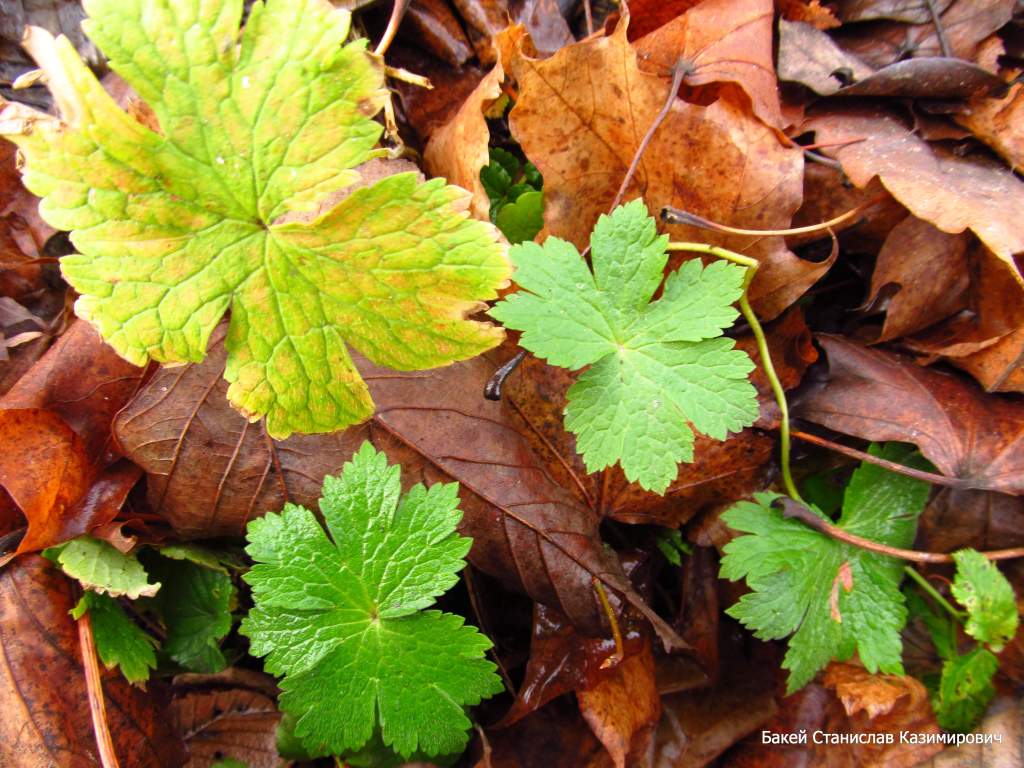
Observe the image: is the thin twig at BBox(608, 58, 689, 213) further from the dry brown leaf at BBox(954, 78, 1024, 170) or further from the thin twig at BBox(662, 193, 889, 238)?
the dry brown leaf at BBox(954, 78, 1024, 170)

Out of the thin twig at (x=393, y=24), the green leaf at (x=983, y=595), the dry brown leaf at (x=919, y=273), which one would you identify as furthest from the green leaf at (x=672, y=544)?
the thin twig at (x=393, y=24)

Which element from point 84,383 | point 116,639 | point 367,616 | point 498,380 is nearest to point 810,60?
point 498,380

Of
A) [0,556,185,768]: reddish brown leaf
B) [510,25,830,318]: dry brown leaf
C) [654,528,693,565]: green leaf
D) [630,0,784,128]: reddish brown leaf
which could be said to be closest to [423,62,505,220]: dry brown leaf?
[510,25,830,318]: dry brown leaf

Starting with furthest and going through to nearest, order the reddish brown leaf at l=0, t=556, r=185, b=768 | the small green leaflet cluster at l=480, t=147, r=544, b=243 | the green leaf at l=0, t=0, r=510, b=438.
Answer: the small green leaflet cluster at l=480, t=147, r=544, b=243
the reddish brown leaf at l=0, t=556, r=185, b=768
the green leaf at l=0, t=0, r=510, b=438

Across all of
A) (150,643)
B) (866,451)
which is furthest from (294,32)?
(866,451)

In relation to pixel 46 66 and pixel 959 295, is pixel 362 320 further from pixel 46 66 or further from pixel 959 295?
pixel 959 295

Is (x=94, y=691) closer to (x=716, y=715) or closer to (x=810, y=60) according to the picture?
(x=716, y=715)
